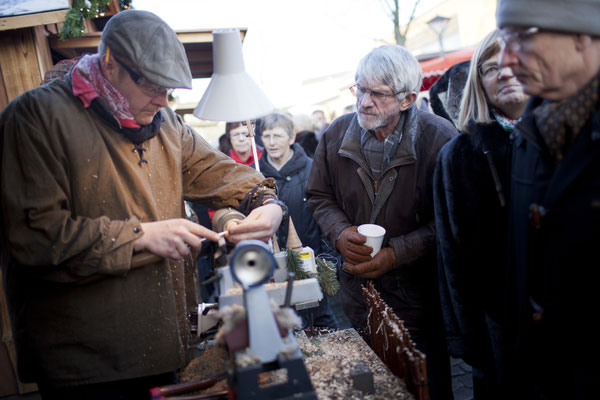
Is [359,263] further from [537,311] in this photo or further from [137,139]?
[137,139]

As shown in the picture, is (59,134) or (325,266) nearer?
(59,134)

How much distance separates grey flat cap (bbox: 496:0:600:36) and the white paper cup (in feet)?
4.12

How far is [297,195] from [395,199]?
181 centimetres

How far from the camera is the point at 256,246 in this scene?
137 centimetres

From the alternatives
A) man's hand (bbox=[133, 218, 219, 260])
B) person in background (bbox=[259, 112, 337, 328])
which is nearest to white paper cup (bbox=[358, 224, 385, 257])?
man's hand (bbox=[133, 218, 219, 260])

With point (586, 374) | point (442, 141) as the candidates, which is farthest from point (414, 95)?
point (586, 374)

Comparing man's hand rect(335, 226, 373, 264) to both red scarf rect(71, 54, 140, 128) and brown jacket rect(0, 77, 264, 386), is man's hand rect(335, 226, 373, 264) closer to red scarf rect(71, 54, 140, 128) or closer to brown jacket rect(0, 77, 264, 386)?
brown jacket rect(0, 77, 264, 386)

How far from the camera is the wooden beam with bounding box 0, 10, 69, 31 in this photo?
3.25 m

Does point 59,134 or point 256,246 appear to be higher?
point 59,134

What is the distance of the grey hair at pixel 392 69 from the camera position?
2.45 metres

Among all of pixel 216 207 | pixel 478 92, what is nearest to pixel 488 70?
pixel 478 92

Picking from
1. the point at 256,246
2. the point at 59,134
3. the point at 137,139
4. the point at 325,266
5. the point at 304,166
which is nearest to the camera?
the point at 256,246

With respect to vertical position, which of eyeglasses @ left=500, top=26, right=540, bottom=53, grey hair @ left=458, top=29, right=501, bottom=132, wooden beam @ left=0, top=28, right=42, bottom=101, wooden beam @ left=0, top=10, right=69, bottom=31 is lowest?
grey hair @ left=458, top=29, right=501, bottom=132

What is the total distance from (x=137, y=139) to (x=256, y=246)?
0.80m
